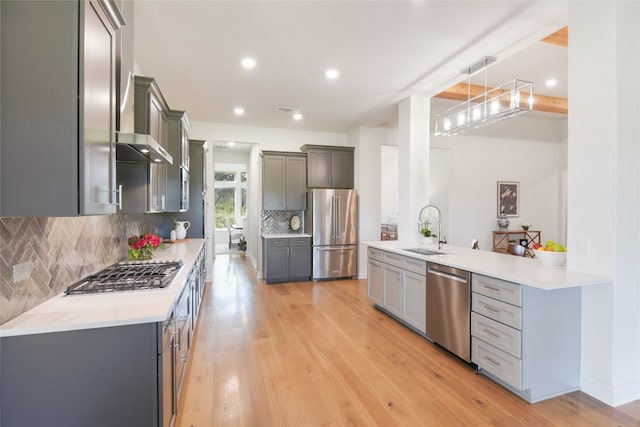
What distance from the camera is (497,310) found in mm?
2396

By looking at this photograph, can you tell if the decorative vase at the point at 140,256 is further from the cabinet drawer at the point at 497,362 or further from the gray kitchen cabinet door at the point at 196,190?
the cabinet drawer at the point at 497,362

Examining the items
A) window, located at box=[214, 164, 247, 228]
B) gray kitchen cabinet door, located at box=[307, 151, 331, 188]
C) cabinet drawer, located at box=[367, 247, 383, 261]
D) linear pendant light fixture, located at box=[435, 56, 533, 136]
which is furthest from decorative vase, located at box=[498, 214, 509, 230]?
window, located at box=[214, 164, 247, 228]

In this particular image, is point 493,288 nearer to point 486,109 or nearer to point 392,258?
point 392,258

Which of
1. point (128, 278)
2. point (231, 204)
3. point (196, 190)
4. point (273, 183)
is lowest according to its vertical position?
point (128, 278)

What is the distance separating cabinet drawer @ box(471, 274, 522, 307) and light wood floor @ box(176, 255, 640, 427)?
707mm

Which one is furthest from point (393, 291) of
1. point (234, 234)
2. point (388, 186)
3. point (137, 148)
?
point (234, 234)

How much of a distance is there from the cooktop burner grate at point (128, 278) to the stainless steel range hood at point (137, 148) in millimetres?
870

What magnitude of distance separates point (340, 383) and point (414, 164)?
3.11 metres

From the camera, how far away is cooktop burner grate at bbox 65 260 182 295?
1.92 metres

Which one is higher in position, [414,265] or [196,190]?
[196,190]

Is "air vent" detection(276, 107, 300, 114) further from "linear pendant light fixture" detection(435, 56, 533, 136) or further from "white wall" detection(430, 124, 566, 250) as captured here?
"white wall" detection(430, 124, 566, 250)

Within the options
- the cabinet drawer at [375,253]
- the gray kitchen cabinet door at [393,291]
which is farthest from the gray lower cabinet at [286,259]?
the gray kitchen cabinet door at [393,291]

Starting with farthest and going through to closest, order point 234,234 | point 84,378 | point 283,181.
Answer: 1. point 234,234
2. point 283,181
3. point 84,378

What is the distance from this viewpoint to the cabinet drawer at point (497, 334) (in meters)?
2.24
